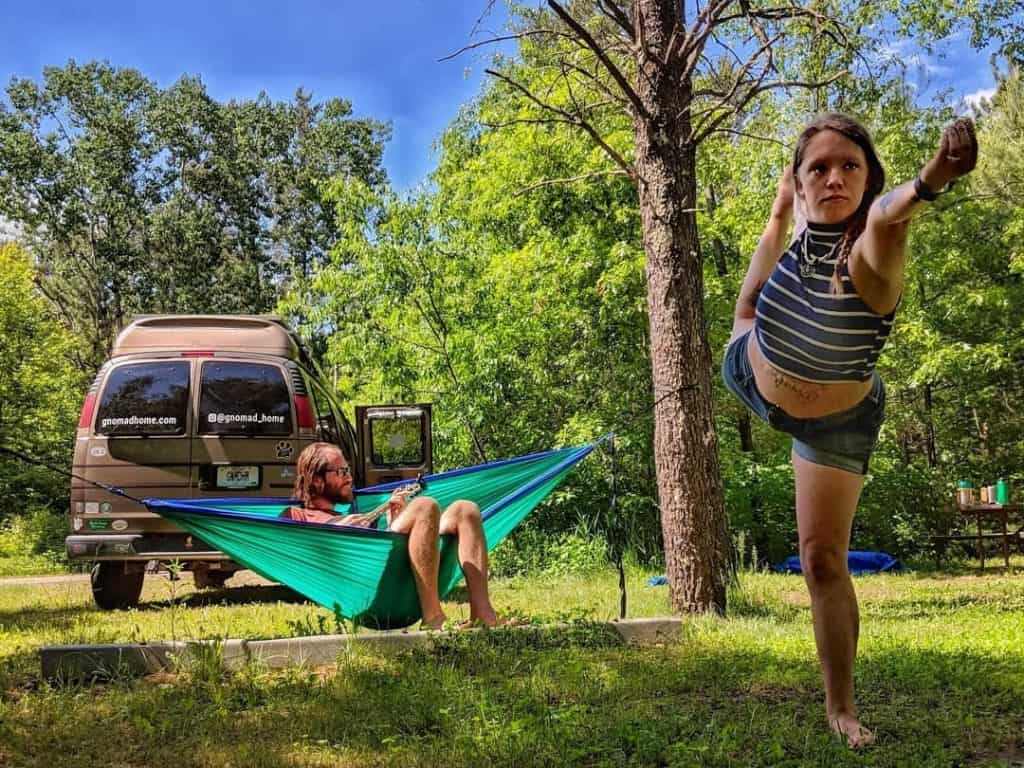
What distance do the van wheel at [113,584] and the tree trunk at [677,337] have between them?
383 cm

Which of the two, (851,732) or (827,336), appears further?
(851,732)

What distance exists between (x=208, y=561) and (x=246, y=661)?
3.07m

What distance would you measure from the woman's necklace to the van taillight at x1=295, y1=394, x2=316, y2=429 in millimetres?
5315

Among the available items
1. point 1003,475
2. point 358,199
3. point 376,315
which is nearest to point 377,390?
point 376,315

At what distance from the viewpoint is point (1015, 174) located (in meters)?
14.4

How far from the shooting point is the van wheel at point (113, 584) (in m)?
6.93

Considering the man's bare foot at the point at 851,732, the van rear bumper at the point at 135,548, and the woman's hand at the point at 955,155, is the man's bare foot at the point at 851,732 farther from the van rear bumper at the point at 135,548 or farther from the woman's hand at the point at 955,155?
the van rear bumper at the point at 135,548

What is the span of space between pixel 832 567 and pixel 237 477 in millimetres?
5321

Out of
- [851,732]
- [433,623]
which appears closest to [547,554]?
[433,623]

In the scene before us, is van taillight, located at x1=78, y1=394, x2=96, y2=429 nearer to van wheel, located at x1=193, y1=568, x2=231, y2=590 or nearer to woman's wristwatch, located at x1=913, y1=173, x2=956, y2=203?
van wheel, located at x1=193, y1=568, x2=231, y2=590

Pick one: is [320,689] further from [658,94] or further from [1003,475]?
[1003,475]

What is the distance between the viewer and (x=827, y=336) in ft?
6.99

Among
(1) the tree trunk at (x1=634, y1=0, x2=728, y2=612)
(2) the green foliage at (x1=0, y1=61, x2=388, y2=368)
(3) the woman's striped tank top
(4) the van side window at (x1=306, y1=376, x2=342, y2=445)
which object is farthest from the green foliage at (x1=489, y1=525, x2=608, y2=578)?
(2) the green foliage at (x1=0, y1=61, x2=388, y2=368)

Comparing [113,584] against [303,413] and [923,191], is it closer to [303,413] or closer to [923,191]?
[303,413]
